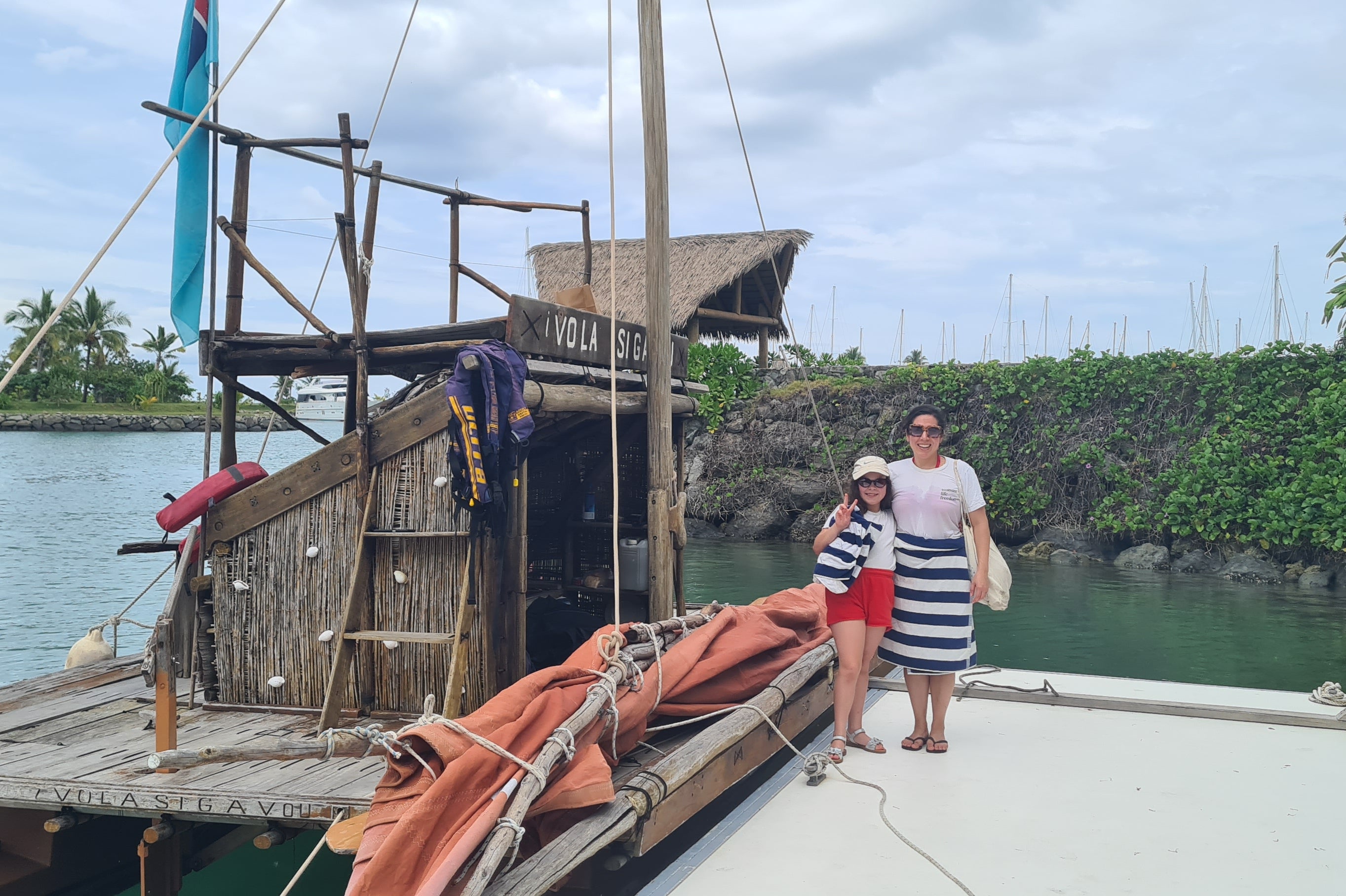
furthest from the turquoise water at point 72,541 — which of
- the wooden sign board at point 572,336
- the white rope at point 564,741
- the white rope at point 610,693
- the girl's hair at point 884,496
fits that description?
the girl's hair at point 884,496

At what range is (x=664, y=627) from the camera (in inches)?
189

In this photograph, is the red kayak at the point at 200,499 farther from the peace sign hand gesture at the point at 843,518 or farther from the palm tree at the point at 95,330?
the palm tree at the point at 95,330

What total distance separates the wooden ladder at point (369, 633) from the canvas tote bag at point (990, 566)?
2364mm

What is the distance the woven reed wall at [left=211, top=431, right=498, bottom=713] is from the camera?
17.0ft

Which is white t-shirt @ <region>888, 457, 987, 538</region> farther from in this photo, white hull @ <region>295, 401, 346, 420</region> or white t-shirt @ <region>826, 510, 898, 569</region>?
white hull @ <region>295, 401, 346, 420</region>

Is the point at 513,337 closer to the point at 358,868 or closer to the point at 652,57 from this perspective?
the point at 652,57

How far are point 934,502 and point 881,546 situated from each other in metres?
0.30

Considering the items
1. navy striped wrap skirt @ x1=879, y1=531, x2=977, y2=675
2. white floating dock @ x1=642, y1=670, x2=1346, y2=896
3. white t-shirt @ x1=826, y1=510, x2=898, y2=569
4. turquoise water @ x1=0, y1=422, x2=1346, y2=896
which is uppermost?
white t-shirt @ x1=826, y1=510, x2=898, y2=569

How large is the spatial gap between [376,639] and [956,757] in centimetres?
281

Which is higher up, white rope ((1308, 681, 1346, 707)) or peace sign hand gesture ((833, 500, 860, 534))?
peace sign hand gesture ((833, 500, 860, 534))

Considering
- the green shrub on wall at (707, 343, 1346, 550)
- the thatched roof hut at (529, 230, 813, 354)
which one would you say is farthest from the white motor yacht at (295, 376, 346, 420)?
the green shrub on wall at (707, 343, 1346, 550)

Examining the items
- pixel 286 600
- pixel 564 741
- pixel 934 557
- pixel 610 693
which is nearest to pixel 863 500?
pixel 934 557

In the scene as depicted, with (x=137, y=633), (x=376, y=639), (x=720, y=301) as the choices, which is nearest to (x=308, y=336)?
(x=376, y=639)

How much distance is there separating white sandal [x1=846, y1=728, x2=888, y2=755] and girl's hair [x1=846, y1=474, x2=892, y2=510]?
1082 mm
